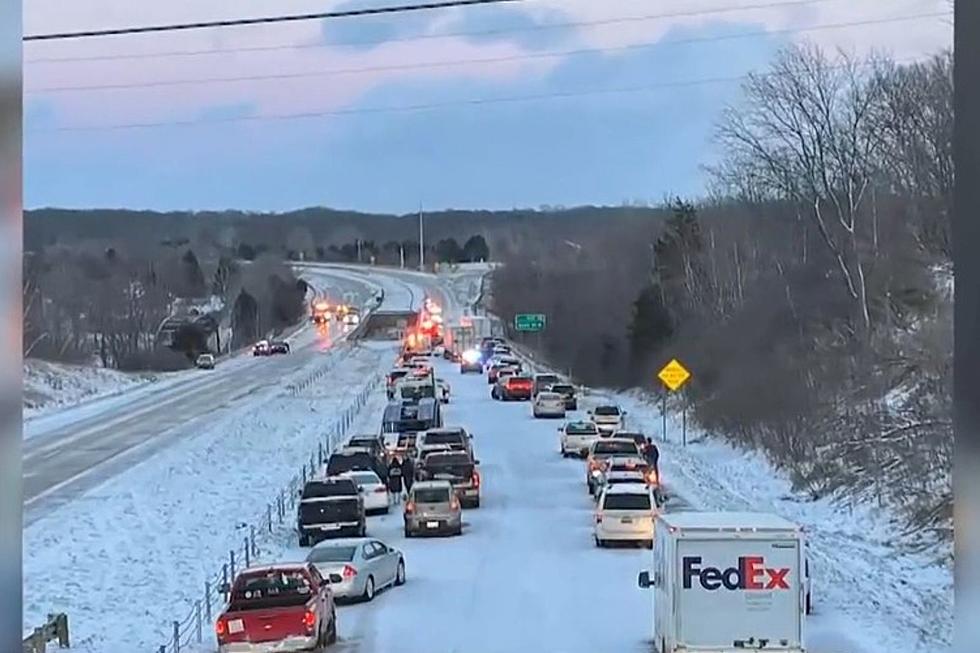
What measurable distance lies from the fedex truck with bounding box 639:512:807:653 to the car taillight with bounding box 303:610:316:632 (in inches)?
92.1

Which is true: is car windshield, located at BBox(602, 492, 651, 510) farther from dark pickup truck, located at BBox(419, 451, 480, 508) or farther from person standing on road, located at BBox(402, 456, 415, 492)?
person standing on road, located at BBox(402, 456, 415, 492)

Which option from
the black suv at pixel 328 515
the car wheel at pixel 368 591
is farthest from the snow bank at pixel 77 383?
the car wheel at pixel 368 591

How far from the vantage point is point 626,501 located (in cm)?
1521

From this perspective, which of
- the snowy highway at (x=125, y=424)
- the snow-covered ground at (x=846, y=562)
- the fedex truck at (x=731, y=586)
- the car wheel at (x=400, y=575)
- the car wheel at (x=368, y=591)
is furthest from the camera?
the snowy highway at (x=125, y=424)

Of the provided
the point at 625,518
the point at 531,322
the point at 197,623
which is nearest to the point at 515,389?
the point at 531,322

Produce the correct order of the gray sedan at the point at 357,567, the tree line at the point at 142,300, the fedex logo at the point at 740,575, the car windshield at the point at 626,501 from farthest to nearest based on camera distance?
the tree line at the point at 142,300 < the car windshield at the point at 626,501 < the gray sedan at the point at 357,567 < the fedex logo at the point at 740,575

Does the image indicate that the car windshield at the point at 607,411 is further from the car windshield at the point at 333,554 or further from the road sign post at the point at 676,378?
the car windshield at the point at 333,554

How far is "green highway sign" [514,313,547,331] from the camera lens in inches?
1426

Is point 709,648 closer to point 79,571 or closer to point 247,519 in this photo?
point 79,571

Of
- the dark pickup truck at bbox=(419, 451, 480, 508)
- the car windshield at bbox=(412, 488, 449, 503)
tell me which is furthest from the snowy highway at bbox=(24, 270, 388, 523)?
the dark pickup truck at bbox=(419, 451, 480, 508)

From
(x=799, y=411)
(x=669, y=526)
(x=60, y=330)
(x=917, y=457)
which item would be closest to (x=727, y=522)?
(x=669, y=526)

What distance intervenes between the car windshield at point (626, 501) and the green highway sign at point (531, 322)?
20.7 m

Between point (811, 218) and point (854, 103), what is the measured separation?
2.54m

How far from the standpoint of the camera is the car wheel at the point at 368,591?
12.2 metres
